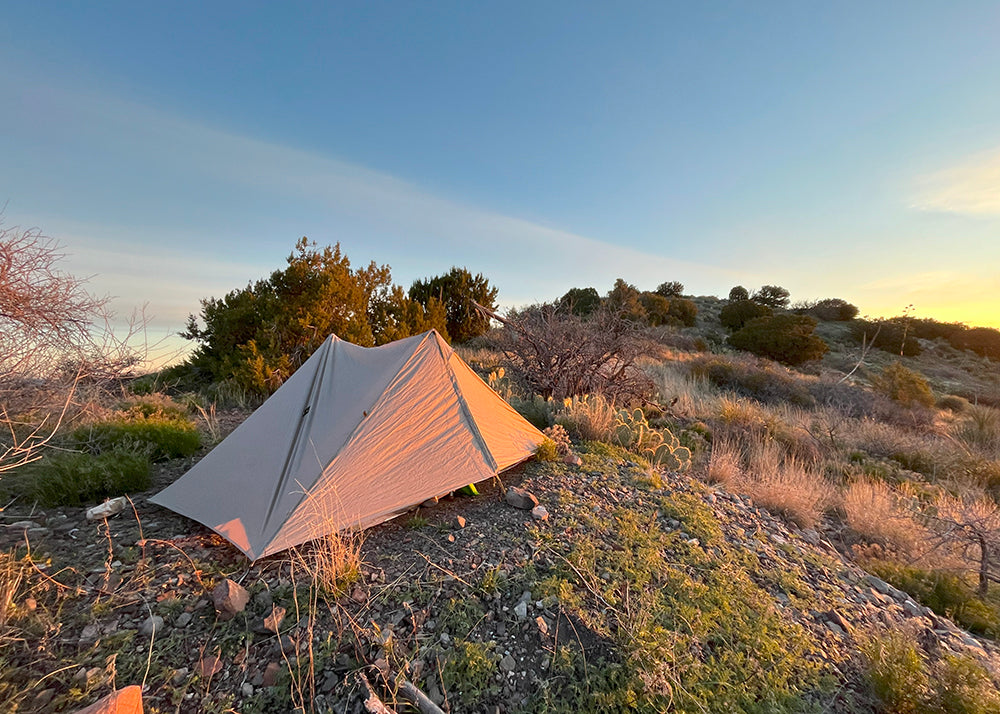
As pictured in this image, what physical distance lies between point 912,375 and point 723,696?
52.4 feet

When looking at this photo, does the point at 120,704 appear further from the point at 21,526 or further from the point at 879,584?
the point at 879,584

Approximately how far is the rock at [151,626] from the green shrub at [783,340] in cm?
2210

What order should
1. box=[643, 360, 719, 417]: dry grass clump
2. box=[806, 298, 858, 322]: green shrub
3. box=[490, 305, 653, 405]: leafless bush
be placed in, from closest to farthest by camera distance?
box=[490, 305, 653, 405]: leafless bush
box=[643, 360, 719, 417]: dry grass clump
box=[806, 298, 858, 322]: green shrub

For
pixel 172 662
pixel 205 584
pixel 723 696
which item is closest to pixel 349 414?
pixel 205 584

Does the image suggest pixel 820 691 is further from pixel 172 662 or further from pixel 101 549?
pixel 101 549

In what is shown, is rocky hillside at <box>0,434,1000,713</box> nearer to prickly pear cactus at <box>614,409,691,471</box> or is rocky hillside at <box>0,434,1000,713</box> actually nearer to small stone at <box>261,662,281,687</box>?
small stone at <box>261,662,281,687</box>

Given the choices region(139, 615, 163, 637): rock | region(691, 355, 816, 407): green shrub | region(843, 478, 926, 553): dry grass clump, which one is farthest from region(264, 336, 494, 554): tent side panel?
region(691, 355, 816, 407): green shrub

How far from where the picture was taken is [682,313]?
945 inches

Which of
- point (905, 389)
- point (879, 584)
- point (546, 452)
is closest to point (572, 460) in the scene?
point (546, 452)

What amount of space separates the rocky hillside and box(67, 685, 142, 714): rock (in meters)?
0.28

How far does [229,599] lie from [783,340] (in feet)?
71.7

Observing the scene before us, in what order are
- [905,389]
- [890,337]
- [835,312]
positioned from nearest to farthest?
[905,389] < [890,337] < [835,312]

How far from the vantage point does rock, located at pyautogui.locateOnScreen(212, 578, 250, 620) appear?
248cm

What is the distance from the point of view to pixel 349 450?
11.0 feet
